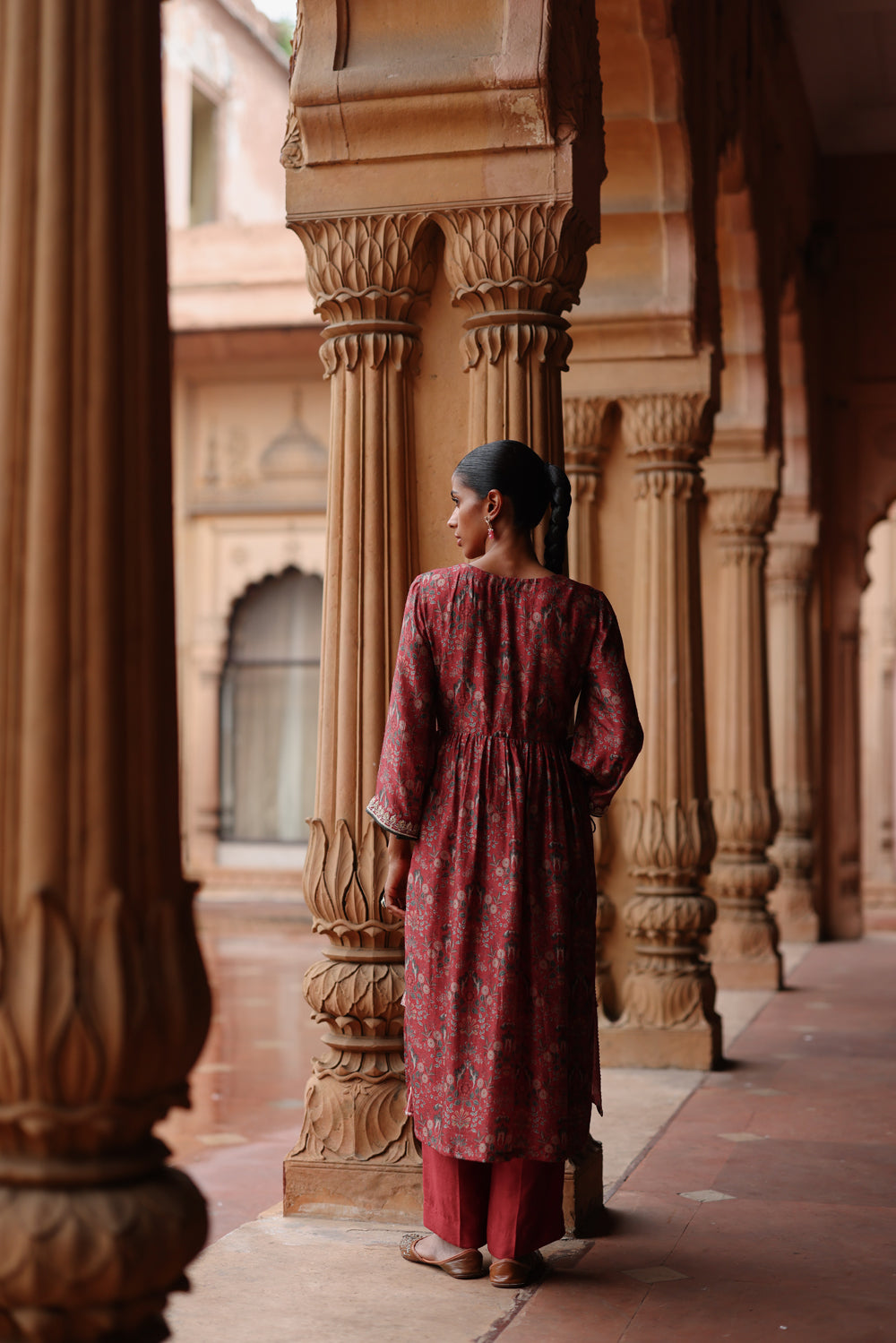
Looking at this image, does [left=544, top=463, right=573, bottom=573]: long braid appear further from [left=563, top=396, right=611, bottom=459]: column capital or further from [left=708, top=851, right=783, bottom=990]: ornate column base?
[left=708, top=851, right=783, bottom=990]: ornate column base

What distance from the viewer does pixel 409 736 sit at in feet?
9.98

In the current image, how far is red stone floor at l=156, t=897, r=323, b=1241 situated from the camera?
4.57 metres

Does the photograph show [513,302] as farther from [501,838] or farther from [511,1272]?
[511,1272]

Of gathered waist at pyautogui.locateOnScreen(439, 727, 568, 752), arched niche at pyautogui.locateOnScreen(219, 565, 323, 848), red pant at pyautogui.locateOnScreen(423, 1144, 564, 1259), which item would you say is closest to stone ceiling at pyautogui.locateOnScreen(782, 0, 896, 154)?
arched niche at pyautogui.locateOnScreen(219, 565, 323, 848)

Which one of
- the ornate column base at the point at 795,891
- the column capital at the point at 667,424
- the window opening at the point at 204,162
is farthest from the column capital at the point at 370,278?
the window opening at the point at 204,162

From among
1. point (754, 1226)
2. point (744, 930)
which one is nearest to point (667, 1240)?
point (754, 1226)

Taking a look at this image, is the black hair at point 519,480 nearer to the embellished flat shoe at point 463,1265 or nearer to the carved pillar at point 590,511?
the embellished flat shoe at point 463,1265

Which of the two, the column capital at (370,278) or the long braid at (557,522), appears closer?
the long braid at (557,522)

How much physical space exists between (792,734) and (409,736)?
7.93 m

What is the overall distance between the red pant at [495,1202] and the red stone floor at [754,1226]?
0.12 meters

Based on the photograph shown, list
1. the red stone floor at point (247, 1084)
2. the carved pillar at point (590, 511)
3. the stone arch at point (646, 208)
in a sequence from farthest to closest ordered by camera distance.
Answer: the carved pillar at point (590, 511)
the stone arch at point (646, 208)
the red stone floor at point (247, 1084)

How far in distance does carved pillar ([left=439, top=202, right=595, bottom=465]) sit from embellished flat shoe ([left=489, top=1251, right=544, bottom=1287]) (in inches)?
68.9

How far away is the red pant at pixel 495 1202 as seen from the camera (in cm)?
303

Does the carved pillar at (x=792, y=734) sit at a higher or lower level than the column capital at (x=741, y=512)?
lower
